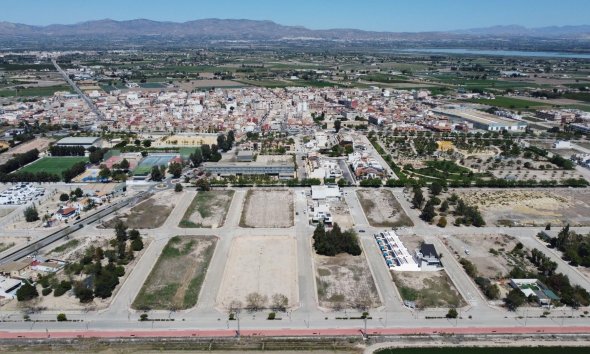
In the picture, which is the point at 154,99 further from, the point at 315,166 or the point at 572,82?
the point at 572,82

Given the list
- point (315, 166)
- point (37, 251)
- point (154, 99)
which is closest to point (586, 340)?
point (315, 166)

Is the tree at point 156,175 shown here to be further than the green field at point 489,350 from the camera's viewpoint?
Yes

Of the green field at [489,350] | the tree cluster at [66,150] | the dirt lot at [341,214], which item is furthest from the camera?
the tree cluster at [66,150]

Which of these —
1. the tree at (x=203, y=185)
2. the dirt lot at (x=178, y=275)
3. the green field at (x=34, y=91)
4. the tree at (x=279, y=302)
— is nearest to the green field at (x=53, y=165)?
the tree at (x=203, y=185)

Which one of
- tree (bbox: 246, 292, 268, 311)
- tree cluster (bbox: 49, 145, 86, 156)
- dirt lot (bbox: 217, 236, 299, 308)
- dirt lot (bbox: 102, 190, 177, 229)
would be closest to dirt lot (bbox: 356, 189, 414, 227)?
dirt lot (bbox: 217, 236, 299, 308)

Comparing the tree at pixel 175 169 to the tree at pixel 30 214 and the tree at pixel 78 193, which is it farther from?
the tree at pixel 30 214

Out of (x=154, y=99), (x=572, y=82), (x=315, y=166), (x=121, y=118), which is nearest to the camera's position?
(x=315, y=166)
